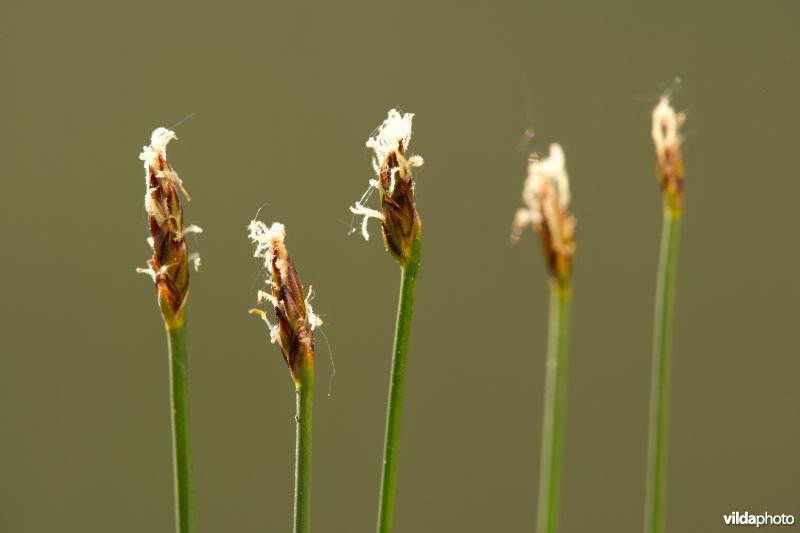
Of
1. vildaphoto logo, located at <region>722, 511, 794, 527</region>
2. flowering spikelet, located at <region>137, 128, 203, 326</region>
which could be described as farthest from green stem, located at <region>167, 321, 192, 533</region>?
vildaphoto logo, located at <region>722, 511, 794, 527</region>

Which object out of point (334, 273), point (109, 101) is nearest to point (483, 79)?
point (334, 273)

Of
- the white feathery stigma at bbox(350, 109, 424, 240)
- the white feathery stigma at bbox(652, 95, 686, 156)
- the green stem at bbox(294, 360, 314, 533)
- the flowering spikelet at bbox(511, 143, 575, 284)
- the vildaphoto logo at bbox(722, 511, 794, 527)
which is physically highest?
the white feathery stigma at bbox(652, 95, 686, 156)

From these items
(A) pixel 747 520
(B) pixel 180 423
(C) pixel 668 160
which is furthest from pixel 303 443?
(A) pixel 747 520

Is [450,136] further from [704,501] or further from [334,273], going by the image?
[704,501]

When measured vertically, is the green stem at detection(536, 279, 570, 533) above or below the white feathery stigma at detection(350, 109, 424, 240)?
below

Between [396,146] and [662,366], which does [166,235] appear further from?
[662,366]

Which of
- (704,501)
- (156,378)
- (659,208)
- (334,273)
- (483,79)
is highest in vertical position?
(483,79)

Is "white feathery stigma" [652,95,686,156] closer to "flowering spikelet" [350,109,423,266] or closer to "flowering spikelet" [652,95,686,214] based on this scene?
"flowering spikelet" [652,95,686,214]
